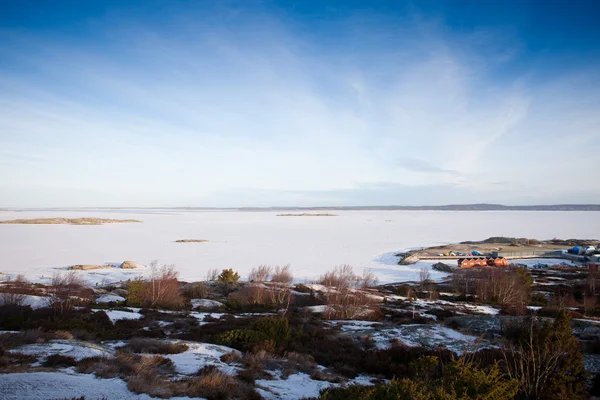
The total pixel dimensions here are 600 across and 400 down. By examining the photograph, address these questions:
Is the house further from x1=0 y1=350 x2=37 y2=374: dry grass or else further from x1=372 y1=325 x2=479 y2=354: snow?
x1=0 y1=350 x2=37 y2=374: dry grass

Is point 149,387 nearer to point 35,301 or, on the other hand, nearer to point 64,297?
point 64,297

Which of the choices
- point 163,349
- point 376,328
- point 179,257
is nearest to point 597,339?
point 376,328

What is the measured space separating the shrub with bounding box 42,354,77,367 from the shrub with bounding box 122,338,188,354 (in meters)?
2.23

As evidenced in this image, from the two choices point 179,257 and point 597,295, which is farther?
point 179,257

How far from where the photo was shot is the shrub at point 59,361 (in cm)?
790

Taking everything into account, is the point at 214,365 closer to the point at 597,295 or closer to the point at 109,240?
the point at 597,295

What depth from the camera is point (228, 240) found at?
232 feet

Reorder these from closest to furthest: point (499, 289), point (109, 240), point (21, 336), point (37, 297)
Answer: point (21, 336)
point (37, 297)
point (499, 289)
point (109, 240)

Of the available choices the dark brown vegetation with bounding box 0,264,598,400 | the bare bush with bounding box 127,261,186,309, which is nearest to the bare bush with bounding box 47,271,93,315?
the dark brown vegetation with bounding box 0,264,598,400

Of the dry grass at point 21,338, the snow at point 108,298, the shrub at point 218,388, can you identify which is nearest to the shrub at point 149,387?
the shrub at point 218,388

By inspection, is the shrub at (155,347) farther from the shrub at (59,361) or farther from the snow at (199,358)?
the shrub at (59,361)

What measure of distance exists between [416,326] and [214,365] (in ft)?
33.3

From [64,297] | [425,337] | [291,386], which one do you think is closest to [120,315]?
[64,297]

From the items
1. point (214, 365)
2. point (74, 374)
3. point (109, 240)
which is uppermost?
point (74, 374)
